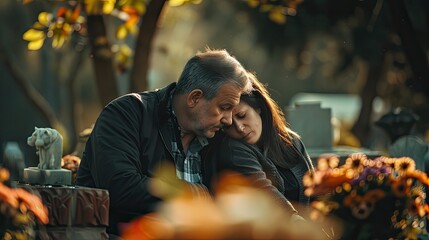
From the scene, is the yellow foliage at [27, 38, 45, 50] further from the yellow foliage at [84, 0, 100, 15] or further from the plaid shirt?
the plaid shirt

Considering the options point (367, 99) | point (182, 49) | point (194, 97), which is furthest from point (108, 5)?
point (182, 49)

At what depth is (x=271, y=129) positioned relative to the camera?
704cm

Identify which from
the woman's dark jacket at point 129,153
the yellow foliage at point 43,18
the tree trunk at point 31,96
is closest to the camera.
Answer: the woman's dark jacket at point 129,153

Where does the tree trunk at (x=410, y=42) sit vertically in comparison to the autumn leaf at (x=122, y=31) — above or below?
below

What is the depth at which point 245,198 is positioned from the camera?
3.39 m

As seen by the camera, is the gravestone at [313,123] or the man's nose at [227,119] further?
Result: the gravestone at [313,123]

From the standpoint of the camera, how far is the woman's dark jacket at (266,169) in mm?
6604

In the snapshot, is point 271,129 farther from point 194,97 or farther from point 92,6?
point 92,6

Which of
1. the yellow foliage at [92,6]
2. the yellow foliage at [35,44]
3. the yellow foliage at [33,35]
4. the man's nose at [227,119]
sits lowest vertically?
the yellow foliage at [35,44]

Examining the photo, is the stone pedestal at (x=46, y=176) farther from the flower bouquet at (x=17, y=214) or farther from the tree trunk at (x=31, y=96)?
the tree trunk at (x=31, y=96)

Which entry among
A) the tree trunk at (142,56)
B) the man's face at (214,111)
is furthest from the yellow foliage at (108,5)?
the man's face at (214,111)

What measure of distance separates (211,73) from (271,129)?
64 cm

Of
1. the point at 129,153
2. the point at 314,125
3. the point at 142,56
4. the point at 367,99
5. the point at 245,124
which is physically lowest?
the point at 367,99

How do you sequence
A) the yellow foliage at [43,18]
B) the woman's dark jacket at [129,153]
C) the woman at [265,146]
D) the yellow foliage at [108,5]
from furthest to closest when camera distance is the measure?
1. the yellow foliage at [43,18]
2. the yellow foliage at [108,5]
3. the woman at [265,146]
4. the woman's dark jacket at [129,153]
